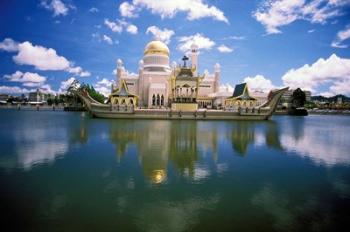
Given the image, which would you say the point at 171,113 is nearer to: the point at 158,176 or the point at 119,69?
the point at 119,69

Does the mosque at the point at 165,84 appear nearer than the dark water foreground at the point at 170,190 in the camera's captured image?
No

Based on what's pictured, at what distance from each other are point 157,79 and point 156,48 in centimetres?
642

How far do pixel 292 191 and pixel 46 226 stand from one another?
19.6 feet

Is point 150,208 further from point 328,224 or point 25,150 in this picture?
point 25,150

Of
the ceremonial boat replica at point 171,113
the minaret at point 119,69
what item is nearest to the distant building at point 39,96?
the minaret at point 119,69

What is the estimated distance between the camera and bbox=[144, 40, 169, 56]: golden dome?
48875 millimetres

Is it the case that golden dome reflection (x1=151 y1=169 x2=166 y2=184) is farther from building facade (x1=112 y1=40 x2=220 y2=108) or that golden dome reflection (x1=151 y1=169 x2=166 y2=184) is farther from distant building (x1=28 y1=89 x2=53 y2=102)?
distant building (x1=28 y1=89 x2=53 y2=102)

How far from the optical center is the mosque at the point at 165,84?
39031 millimetres

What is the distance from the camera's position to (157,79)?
155 feet

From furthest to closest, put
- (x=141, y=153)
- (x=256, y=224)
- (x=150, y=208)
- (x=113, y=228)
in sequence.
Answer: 1. (x=141, y=153)
2. (x=150, y=208)
3. (x=256, y=224)
4. (x=113, y=228)

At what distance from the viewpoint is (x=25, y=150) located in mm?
11469

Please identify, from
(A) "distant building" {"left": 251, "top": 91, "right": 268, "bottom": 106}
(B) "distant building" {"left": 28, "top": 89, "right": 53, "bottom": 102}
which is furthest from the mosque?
(B) "distant building" {"left": 28, "top": 89, "right": 53, "bottom": 102}

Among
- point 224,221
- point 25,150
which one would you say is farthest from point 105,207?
point 25,150

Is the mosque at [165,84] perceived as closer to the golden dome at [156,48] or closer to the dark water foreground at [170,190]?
the golden dome at [156,48]
